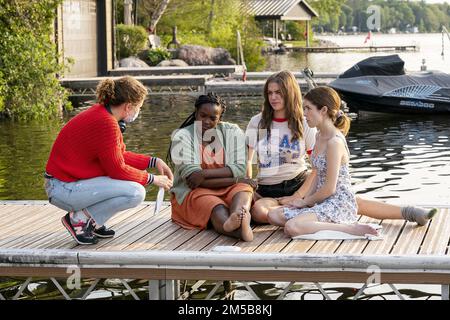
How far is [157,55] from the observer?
40.0m

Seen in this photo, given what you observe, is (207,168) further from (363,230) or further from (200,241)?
(363,230)

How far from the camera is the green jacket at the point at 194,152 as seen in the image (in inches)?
290

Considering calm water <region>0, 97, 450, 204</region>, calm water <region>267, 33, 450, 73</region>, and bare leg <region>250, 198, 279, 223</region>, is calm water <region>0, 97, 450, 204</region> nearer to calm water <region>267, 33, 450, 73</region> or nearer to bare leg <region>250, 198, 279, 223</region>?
bare leg <region>250, 198, 279, 223</region>

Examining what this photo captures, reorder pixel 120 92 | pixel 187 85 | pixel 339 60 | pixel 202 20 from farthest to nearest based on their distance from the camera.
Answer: pixel 339 60 → pixel 202 20 → pixel 187 85 → pixel 120 92

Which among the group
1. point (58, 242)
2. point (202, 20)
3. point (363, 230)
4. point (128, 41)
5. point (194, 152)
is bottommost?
point (58, 242)

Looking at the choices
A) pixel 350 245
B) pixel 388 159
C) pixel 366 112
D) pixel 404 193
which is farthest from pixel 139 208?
pixel 366 112

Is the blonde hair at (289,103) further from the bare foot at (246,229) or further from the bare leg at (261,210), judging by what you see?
the bare foot at (246,229)

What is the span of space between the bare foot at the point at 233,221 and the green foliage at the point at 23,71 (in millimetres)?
13482

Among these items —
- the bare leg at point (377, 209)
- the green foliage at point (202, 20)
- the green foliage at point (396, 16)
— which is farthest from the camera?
the green foliage at point (396, 16)

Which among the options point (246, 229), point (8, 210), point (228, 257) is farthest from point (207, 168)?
point (8, 210)

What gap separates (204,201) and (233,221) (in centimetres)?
51

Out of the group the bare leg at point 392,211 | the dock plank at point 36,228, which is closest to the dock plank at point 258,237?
the bare leg at point 392,211

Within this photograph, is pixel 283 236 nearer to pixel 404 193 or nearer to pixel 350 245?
pixel 350 245
